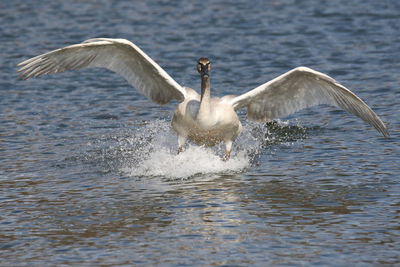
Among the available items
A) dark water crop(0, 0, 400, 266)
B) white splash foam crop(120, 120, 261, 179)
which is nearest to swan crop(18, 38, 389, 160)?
white splash foam crop(120, 120, 261, 179)

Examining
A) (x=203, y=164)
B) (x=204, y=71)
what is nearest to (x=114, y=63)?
(x=204, y=71)

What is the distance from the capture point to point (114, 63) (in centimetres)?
1314

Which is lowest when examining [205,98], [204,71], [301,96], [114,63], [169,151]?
[169,151]

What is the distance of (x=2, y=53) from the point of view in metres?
22.5

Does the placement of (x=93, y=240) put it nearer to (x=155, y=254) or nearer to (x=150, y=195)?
(x=155, y=254)

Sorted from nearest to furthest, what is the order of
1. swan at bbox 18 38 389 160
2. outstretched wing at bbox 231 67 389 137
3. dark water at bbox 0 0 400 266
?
1. dark water at bbox 0 0 400 266
2. swan at bbox 18 38 389 160
3. outstretched wing at bbox 231 67 389 137

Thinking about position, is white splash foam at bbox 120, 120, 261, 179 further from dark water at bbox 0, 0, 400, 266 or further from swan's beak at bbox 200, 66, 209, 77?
swan's beak at bbox 200, 66, 209, 77

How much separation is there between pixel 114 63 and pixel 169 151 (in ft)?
6.21

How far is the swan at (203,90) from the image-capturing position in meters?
12.4

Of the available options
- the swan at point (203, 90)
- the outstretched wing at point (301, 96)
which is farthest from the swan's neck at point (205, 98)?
the outstretched wing at point (301, 96)

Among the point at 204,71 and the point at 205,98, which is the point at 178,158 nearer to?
the point at 205,98

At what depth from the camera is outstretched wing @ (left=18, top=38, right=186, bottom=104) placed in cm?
1249

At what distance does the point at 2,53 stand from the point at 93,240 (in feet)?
45.7

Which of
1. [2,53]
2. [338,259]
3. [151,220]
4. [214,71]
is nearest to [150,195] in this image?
[151,220]
